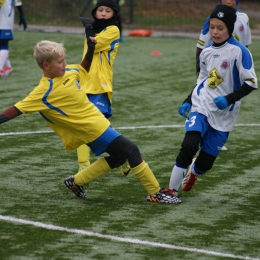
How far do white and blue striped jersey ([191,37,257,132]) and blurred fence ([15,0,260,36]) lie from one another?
16927mm

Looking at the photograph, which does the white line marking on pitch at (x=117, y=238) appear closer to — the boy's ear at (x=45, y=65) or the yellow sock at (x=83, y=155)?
the boy's ear at (x=45, y=65)

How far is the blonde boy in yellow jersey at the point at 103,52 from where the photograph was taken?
7770 mm

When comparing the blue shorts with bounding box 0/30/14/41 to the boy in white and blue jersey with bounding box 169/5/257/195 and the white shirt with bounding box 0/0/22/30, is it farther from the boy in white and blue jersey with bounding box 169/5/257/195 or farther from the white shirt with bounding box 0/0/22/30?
the boy in white and blue jersey with bounding box 169/5/257/195

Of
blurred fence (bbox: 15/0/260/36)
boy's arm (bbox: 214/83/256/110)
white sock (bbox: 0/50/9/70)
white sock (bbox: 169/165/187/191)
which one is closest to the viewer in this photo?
boy's arm (bbox: 214/83/256/110)

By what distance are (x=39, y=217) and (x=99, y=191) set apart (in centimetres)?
118

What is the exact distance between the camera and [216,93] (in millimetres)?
6758

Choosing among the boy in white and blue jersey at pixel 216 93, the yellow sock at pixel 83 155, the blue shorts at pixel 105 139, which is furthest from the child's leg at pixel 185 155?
the yellow sock at pixel 83 155

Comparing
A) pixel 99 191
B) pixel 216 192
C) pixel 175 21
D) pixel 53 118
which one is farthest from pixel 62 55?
pixel 175 21

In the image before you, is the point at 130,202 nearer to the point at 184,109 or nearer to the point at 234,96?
the point at 184,109

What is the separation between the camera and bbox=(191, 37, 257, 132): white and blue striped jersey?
21.9ft

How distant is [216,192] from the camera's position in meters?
7.23

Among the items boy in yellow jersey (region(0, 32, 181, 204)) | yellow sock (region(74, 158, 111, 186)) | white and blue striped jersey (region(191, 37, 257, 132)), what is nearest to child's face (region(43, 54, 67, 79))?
boy in yellow jersey (region(0, 32, 181, 204))

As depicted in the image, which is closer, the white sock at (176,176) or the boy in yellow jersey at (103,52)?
the white sock at (176,176)

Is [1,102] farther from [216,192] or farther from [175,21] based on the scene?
[175,21]
